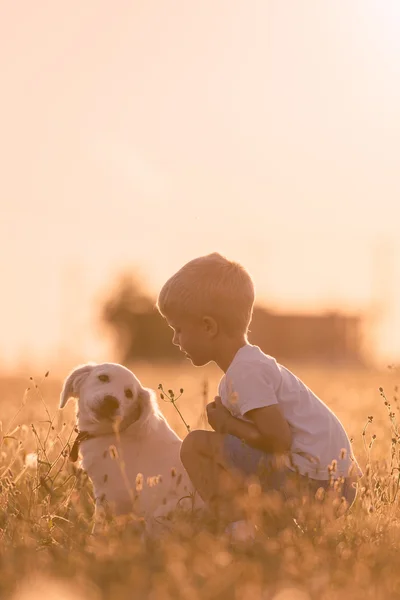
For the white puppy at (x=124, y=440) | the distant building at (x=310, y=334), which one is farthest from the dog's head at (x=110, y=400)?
the distant building at (x=310, y=334)

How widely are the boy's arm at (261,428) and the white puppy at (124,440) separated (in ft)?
2.23

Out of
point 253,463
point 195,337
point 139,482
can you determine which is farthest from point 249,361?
point 139,482

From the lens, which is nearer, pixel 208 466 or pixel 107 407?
pixel 208 466

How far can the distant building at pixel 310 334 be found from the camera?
6688cm

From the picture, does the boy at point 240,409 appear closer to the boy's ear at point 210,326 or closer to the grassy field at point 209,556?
the boy's ear at point 210,326

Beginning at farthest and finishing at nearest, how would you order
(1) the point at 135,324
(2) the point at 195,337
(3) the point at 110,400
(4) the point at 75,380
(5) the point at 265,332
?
(5) the point at 265,332 → (1) the point at 135,324 → (4) the point at 75,380 → (3) the point at 110,400 → (2) the point at 195,337

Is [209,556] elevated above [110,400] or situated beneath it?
elevated above

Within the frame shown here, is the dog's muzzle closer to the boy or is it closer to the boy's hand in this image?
the boy

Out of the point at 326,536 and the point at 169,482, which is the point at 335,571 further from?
the point at 169,482

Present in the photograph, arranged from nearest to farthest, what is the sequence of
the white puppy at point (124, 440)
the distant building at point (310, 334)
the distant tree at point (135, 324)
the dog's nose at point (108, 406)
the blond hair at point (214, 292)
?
the blond hair at point (214, 292) → the white puppy at point (124, 440) → the dog's nose at point (108, 406) → the distant tree at point (135, 324) → the distant building at point (310, 334)

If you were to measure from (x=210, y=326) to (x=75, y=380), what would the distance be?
1193 millimetres

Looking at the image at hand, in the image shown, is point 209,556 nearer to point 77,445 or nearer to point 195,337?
point 195,337

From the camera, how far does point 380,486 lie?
5094 mm

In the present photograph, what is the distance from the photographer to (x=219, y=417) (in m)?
4.88
